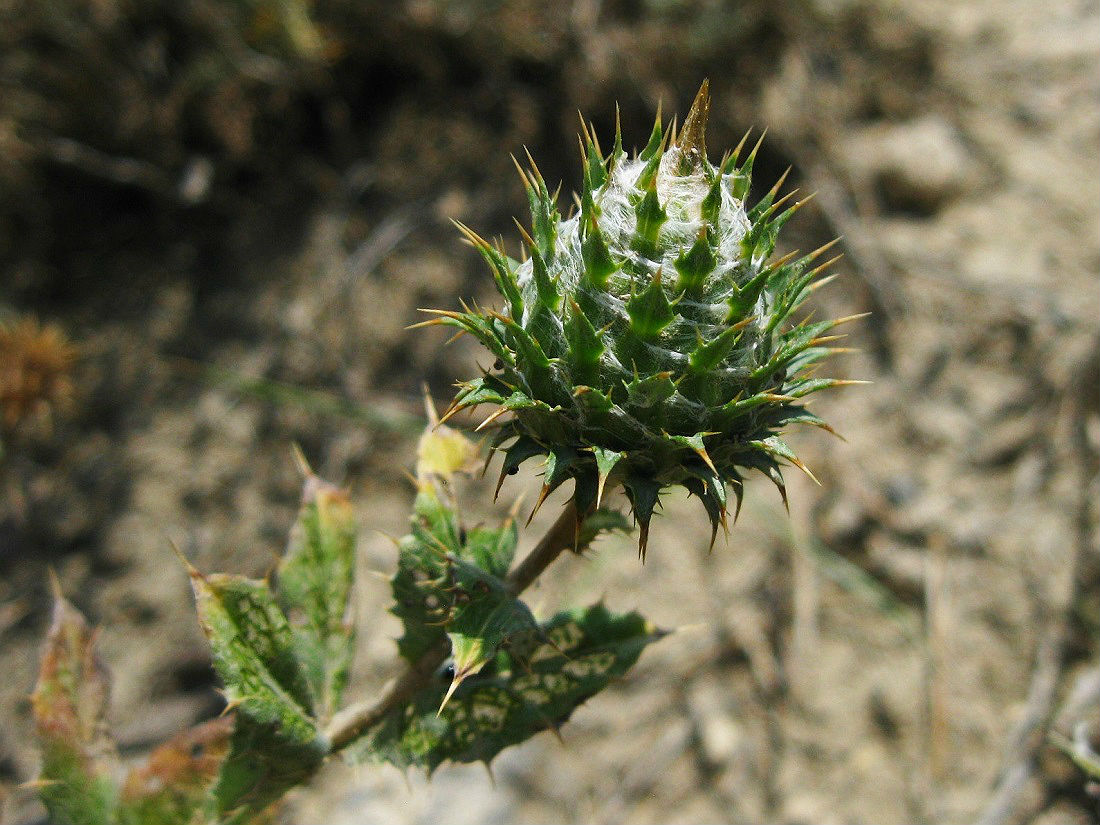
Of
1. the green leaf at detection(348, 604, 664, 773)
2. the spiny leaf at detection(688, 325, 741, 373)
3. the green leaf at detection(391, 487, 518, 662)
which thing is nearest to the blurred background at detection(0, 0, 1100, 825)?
the green leaf at detection(348, 604, 664, 773)

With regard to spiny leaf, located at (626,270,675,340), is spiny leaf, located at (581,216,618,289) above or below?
above

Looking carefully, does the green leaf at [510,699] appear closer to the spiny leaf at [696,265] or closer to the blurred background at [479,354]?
the spiny leaf at [696,265]

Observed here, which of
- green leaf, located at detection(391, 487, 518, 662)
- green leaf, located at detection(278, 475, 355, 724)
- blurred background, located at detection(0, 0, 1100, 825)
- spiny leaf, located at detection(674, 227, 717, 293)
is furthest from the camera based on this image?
blurred background, located at detection(0, 0, 1100, 825)

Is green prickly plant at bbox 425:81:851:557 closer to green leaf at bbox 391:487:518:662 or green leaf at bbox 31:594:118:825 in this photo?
green leaf at bbox 391:487:518:662

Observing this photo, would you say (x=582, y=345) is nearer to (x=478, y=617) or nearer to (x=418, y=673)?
(x=478, y=617)

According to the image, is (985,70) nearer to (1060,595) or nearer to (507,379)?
(1060,595)

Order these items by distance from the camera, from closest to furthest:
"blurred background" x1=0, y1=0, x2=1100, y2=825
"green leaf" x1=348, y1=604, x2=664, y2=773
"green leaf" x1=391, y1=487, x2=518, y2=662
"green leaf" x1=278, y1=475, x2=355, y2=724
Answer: "green leaf" x1=391, y1=487, x2=518, y2=662
"green leaf" x1=348, y1=604, x2=664, y2=773
"green leaf" x1=278, y1=475, x2=355, y2=724
"blurred background" x1=0, y1=0, x2=1100, y2=825

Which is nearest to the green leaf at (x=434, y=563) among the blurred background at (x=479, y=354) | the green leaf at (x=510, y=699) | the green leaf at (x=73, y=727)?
the green leaf at (x=510, y=699)
